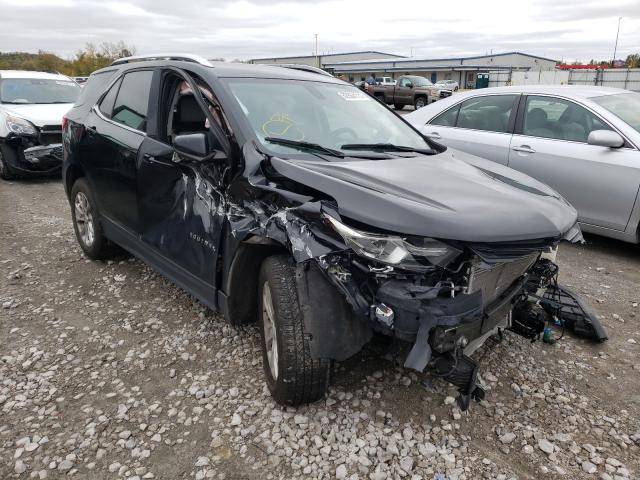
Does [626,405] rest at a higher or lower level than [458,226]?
lower

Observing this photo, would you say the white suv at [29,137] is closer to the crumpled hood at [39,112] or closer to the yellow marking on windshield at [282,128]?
the crumpled hood at [39,112]

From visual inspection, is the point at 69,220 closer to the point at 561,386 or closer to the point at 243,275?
the point at 243,275

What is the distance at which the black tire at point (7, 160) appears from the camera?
26.3 feet

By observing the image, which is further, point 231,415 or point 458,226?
point 231,415

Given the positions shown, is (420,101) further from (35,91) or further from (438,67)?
(438,67)

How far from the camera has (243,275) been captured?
111 inches

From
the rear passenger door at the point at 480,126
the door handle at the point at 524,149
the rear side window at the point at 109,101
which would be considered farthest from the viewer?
the rear passenger door at the point at 480,126

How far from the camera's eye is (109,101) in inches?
169

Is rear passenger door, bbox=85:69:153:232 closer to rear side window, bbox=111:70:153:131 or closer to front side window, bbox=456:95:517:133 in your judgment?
rear side window, bbox=111:70:153:131

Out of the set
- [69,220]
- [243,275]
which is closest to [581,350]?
[243,275]

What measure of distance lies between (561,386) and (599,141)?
2.82 metres

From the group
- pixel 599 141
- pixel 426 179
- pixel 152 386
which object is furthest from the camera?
pixel 599 141

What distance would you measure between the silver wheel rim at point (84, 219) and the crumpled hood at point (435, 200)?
2.65m

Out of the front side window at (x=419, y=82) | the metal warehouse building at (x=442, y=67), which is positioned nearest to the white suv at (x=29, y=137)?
the front side window at (x=419, y=82)
